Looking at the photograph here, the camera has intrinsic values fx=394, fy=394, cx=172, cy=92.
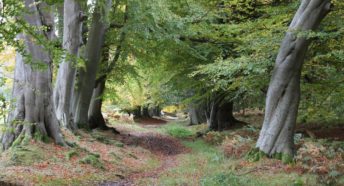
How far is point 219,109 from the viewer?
77.9 feet

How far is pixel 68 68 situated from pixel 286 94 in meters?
7.92

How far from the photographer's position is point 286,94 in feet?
40.4

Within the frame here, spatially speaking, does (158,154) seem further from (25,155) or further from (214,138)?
(25,155)

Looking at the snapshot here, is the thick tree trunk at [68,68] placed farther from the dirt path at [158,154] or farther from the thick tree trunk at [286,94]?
the thick tree trunk at [286,94]

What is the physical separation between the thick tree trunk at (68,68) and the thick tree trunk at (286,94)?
6.64 meters

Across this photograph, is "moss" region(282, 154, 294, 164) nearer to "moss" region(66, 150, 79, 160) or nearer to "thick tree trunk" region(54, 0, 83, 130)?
"moss" region(66, 150, 79, 160)

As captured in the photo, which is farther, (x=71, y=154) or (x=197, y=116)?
(x=197, y=116)

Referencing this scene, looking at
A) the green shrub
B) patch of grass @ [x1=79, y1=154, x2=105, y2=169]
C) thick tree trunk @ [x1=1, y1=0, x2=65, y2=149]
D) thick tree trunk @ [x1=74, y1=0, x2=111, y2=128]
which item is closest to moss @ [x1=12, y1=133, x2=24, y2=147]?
thick tree trunk @ [x1=1, y1=0, x2=65, y2=149]

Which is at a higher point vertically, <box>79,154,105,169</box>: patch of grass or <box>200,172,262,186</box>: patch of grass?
<box>200,172,262,186</box>: patch of grass

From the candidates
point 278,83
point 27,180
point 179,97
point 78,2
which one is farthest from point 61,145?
point 179,97

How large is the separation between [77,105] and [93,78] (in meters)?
1.53

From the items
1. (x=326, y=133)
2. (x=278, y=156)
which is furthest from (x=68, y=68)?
(x=326, y=133)

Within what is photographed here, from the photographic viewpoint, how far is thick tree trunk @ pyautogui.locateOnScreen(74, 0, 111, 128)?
16.6m

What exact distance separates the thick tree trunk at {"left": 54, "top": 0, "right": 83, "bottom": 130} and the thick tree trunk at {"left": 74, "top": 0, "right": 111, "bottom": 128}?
5.53ft
